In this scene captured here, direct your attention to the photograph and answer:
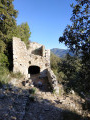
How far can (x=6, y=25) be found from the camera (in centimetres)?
954

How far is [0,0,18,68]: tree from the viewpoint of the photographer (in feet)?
30.5

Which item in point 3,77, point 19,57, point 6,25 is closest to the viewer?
point 3,77

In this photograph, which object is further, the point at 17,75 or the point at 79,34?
the point at 17,75

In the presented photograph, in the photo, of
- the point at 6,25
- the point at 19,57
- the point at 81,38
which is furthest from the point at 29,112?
the point at 6,25

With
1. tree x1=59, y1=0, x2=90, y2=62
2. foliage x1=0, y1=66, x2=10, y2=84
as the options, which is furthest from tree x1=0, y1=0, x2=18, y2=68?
tree x1=59, y1=0, x2=90, y2=62

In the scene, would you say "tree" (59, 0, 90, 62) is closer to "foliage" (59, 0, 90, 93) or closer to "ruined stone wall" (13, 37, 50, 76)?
"foliage" (59, 0, 90, 93)

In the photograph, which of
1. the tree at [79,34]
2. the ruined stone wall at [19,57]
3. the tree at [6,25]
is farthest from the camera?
the ruined stone wall at [19,57]

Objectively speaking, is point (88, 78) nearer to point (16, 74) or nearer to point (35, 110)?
point (35, 110)

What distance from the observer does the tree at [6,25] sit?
366 inches

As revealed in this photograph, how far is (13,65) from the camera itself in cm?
936

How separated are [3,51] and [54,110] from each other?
29.0 ft

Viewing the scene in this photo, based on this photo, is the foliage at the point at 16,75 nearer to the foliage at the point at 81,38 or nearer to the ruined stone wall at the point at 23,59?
the ruined stone wall at the point at 23,59

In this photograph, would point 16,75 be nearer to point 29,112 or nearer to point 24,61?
point 24,61

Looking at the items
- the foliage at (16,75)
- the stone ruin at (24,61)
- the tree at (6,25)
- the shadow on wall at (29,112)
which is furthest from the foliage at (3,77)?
the shadow on wall at (29,112)
